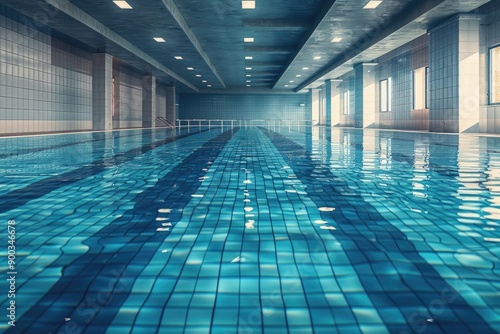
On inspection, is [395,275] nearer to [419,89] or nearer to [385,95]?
[419,89]

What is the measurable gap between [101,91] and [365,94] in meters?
12.1

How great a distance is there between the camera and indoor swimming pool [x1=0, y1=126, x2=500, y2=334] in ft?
4.56

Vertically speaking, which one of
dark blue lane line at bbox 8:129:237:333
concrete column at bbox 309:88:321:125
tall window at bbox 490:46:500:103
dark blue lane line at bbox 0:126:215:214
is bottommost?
dark blue lane line at bbox 8:129:237:333

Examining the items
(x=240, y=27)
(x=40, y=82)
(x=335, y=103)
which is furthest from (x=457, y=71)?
(x=335, y=103)

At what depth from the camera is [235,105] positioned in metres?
41.6

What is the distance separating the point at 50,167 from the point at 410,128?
56.1 ft

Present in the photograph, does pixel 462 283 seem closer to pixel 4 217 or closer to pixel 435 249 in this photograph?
pixel 435 249

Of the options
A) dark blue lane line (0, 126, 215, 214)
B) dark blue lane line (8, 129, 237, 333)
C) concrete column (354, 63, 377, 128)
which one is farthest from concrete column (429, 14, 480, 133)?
dark blue lane line (8, 129, 237, 333)

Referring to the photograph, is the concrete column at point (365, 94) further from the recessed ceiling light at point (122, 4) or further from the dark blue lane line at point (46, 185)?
the dark blue lane line at point (46, 185)

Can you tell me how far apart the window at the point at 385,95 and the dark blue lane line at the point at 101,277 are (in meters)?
20.9

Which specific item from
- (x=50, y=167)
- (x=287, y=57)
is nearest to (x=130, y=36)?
(x=287, y=57)

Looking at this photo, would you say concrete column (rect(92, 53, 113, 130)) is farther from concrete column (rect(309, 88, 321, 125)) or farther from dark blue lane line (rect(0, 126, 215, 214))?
concrete column (rect(309, 88, 321, 125))

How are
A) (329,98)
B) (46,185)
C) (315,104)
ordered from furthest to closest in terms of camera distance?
(315,104) < (329,98) < (46,185)

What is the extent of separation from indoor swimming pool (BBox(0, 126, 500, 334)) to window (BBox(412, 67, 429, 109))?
16.0 m
